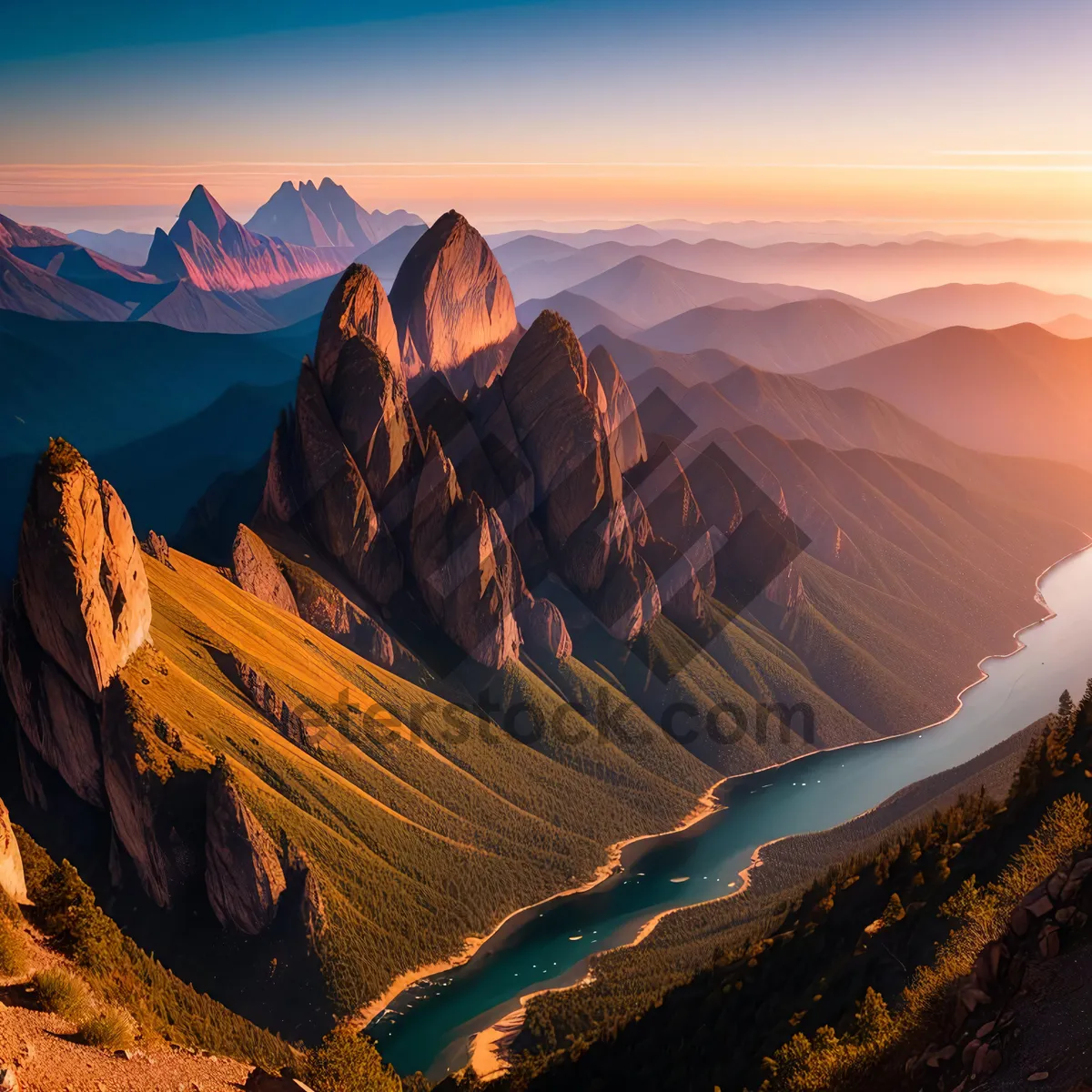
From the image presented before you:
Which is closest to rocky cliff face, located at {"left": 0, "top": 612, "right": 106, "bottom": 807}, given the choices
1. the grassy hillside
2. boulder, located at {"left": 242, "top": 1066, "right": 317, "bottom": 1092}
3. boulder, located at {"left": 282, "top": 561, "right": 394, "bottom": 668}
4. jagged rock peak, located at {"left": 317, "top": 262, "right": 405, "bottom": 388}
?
the grassy hillside

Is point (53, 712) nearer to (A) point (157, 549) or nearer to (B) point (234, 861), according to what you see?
(B) point (234, 861)

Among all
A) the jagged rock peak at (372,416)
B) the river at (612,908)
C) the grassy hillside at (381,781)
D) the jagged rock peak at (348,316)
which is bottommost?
the river at (612,908)

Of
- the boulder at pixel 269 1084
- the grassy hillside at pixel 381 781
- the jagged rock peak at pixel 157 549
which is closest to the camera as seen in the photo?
the boulder at pixel 269 1084

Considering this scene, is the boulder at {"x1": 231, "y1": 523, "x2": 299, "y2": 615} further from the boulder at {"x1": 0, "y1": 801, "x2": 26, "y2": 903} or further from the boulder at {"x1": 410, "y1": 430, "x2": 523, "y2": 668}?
the boulder at {"x1": 0, "y1": 801, "x2": 26, "y2": 903}

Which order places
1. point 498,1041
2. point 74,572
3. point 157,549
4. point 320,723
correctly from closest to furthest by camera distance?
point 498,1041 < point 74,572 < point 320,723 < point 157,549

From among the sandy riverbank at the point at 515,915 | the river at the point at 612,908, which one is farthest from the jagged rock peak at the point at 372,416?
the river at the point at 612,908

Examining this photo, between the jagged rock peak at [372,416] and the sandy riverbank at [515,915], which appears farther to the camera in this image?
the jagged rock peak at [372,416]

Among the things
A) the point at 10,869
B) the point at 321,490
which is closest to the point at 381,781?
the point at 321,490

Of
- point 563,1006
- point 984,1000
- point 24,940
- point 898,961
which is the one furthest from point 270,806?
point 984,1000

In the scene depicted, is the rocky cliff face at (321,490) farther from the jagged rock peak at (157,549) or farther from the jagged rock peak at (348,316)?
the jagged rock peak at (157,549)
